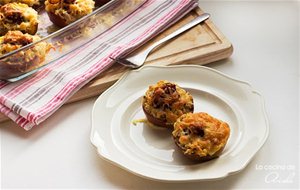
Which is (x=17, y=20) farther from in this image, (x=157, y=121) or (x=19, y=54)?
(x=157, y=121)

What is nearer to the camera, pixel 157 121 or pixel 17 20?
pixel 157 121

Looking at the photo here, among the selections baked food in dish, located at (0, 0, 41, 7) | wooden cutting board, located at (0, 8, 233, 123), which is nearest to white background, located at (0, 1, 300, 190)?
wooden cutting board, located at (0, 8, 233, 123)

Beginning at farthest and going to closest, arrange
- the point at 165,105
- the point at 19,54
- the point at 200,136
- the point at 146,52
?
1. the point at 146,52
2. the point at 19,54
3. the point at 165,105
4. the point at 200,136

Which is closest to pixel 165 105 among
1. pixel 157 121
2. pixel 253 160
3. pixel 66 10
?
pixel 157 121

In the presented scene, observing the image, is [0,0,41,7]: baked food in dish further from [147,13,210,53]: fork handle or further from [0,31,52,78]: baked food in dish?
[147,13,210,53]: fork handle

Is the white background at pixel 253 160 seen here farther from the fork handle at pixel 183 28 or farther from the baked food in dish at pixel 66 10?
the baked food in dish at pixel 66 10

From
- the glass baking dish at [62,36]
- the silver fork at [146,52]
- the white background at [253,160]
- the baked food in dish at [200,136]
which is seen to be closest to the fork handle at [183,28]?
the silver fork at [146,52]

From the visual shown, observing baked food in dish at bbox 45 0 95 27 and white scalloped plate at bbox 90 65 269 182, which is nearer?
white scalloped plate at bbox 90 65 269 182
